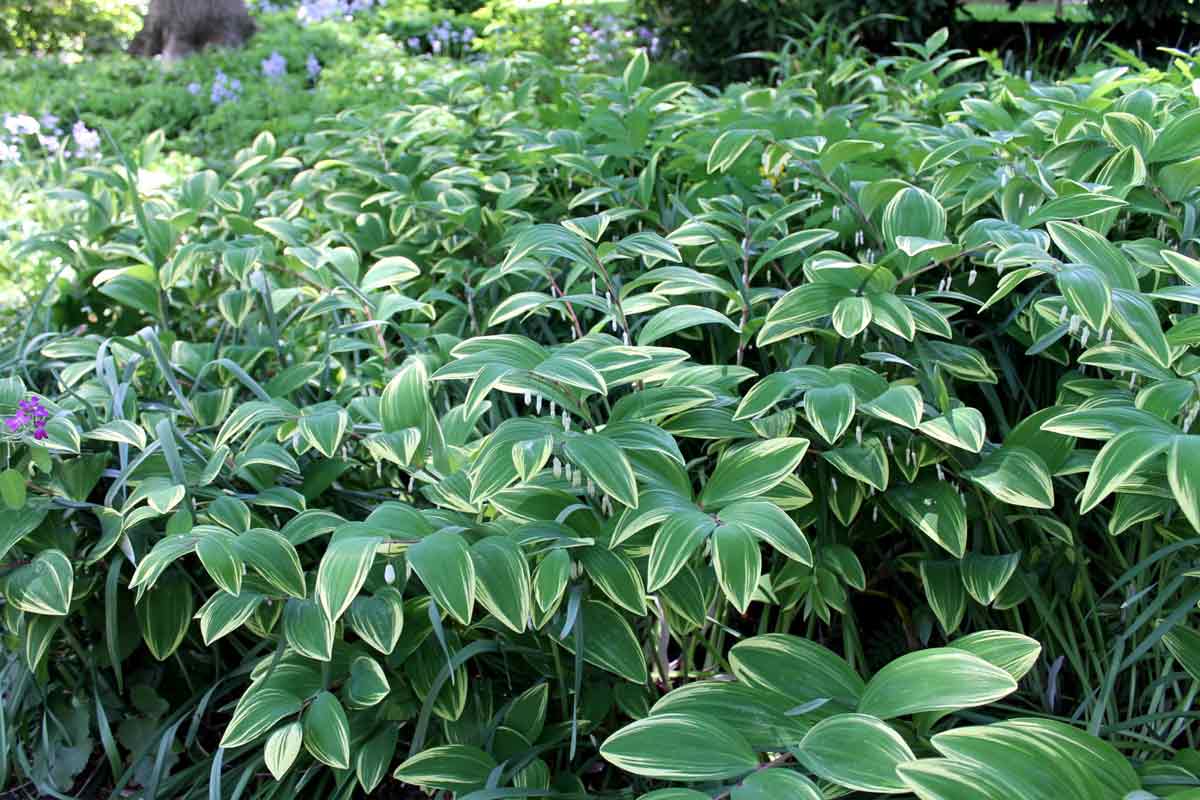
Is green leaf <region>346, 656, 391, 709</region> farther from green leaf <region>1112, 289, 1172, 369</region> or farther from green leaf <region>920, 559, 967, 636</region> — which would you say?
green leaf <region>1112, 289, 1172, 369</region>

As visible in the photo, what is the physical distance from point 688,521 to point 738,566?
99 mm

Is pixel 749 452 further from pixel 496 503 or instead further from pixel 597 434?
pixel 496 503

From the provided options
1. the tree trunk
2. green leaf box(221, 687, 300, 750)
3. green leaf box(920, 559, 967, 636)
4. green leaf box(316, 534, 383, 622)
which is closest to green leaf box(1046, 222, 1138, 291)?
green leaf box(920, 559, 967, 636)

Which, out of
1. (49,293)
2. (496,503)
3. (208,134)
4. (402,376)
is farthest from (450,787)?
(208,134)

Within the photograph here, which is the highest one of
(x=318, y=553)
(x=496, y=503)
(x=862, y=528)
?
(x=496, y=503)

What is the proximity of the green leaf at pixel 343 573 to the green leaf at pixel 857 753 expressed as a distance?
1.79 ft

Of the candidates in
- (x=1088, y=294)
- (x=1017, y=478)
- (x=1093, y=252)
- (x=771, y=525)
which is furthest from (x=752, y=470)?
(x=1093, y=252)

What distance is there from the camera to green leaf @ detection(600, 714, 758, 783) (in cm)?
97

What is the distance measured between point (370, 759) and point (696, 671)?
0.55 metres

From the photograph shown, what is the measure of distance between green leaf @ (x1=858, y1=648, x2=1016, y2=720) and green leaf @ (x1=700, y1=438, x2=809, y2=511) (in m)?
0.29

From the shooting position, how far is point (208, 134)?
5.84 metres

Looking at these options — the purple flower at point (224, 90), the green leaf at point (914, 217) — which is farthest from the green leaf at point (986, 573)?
the purple flower at point (224, 90)

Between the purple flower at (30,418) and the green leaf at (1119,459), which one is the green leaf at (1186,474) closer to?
the green leaf at (1119,459)

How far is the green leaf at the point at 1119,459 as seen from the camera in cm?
108
